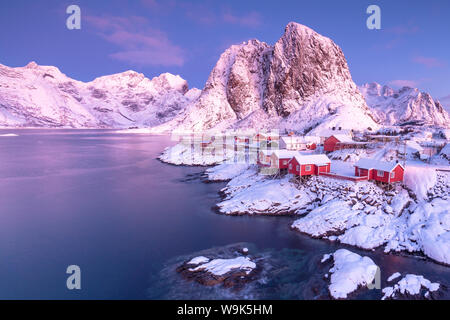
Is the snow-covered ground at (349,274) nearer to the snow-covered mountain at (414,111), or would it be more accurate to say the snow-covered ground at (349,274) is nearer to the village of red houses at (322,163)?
the village of red houses at (322,163)

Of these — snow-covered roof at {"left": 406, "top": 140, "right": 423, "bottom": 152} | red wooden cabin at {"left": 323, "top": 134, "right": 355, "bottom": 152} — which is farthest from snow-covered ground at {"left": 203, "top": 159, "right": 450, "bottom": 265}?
snow-covered roof at {"left": 406, "top": 140, "right": 423, "bottom": 152}

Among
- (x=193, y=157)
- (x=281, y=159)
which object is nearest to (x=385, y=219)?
(x=281, y=159)

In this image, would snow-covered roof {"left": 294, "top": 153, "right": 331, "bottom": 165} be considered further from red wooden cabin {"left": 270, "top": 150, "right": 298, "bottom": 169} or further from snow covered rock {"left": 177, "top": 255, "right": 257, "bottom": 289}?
snow covered rock {"left": 177, "top": 255, "right": 257, "bottom": 289}

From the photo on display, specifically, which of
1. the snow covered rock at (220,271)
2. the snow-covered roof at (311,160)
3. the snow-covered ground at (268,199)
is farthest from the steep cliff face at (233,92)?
the snow covered rock at (220,271)

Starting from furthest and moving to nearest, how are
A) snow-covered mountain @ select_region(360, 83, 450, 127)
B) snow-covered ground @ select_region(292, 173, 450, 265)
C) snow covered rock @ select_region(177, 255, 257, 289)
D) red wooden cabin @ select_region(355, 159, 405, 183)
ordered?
snow-covered mountain @ select_region(360, 83, 450, 127) → red wooden cabin @ select_region(355, 159, 405, 183) → snow-covered ground @ select_region(292, 173, 450, 265) → snow covered rock @ select_region(177, 255, 257, 289)
